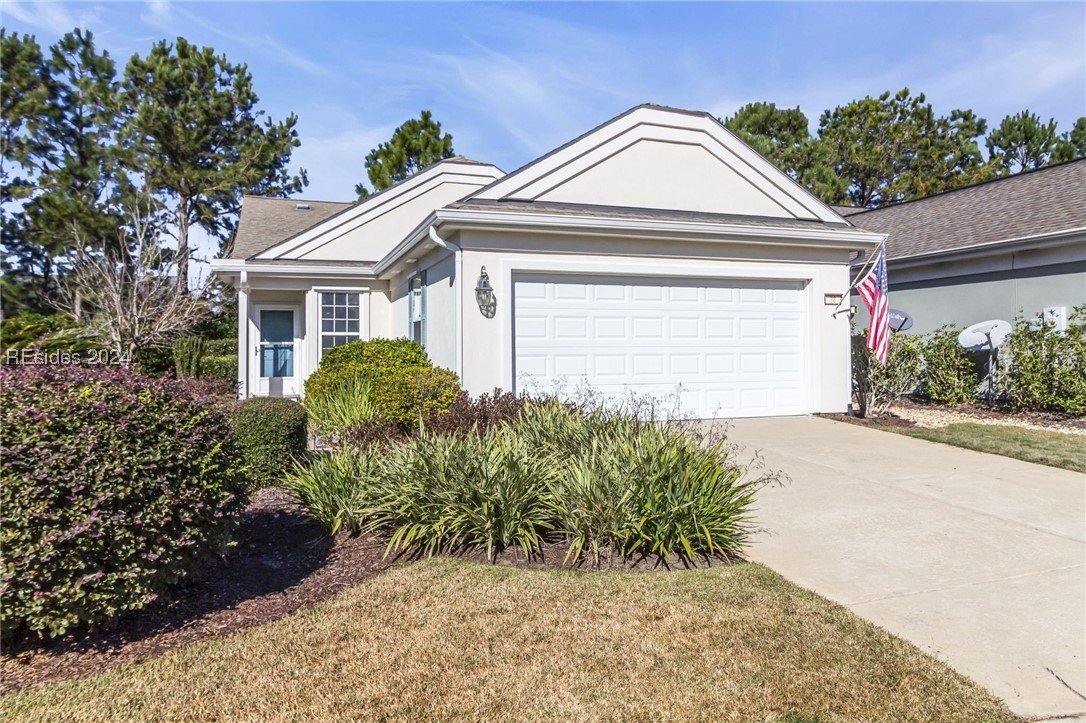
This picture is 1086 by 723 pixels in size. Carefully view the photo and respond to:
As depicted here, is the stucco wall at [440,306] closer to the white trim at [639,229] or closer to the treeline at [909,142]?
the white trim at [639,229]

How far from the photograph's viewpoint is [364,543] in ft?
18.2

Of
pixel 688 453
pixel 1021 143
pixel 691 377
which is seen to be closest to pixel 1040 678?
pixel 688 453

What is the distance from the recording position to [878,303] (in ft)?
37.6

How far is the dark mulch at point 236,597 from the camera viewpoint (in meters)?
3.71

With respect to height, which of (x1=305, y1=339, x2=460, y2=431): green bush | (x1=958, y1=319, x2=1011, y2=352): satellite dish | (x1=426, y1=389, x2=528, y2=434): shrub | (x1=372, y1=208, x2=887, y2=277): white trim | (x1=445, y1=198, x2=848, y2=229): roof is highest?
(x1=445, y1=198, x2=848, y2=229): roof

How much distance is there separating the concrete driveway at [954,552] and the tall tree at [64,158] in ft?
83.9

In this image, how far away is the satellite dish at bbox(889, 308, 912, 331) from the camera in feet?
47.4

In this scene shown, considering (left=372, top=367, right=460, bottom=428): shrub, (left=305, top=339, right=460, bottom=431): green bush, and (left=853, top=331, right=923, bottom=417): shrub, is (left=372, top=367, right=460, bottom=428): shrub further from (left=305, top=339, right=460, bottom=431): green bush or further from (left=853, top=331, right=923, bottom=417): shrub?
(left=853, top=331, right=923, bottom=417): shrub

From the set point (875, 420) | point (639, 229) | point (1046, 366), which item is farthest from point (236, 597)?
point (1046, 366)

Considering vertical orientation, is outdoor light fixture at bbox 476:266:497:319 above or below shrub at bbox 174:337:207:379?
above

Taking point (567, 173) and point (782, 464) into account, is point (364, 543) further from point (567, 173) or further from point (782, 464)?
point (567, 173)

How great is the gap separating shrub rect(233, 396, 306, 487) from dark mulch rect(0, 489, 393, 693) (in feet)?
2.91

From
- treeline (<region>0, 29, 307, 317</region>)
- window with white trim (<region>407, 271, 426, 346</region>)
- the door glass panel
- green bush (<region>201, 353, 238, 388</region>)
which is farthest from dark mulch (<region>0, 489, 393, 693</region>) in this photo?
treeline (<region>0, 29, 307, 317</region>)

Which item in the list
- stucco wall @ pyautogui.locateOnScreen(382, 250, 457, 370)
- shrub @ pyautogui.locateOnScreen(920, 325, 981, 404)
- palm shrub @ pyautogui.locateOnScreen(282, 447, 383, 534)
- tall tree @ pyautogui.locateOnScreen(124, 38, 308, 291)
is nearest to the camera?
palm shrub @ pyautogui.locateOnScreen(282, 447, 383, 534)
